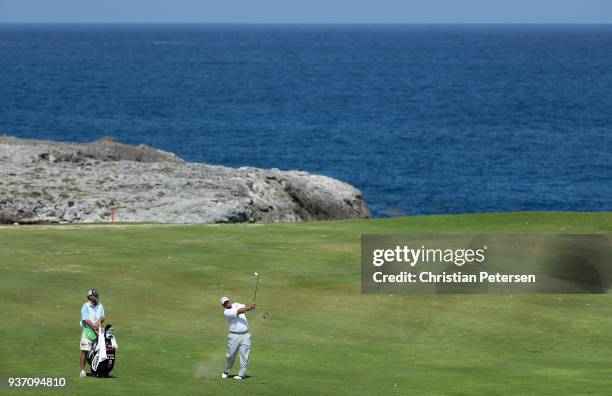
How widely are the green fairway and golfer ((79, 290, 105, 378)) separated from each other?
0.61m

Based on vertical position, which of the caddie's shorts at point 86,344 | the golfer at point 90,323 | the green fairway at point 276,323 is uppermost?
the golfer at point 90,323

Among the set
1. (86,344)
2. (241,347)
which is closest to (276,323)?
(241,347)

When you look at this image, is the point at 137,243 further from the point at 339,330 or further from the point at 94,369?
the point at 94,369

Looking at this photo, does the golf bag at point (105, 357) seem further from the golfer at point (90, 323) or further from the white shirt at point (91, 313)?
the white shirt at point (91, 313)

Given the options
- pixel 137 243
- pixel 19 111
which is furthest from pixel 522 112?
pixel 137 243

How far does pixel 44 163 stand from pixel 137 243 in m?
20.7

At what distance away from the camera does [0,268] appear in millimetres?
35562

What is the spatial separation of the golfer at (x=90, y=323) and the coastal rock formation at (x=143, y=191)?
27.1 m

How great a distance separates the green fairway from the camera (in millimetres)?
24297
